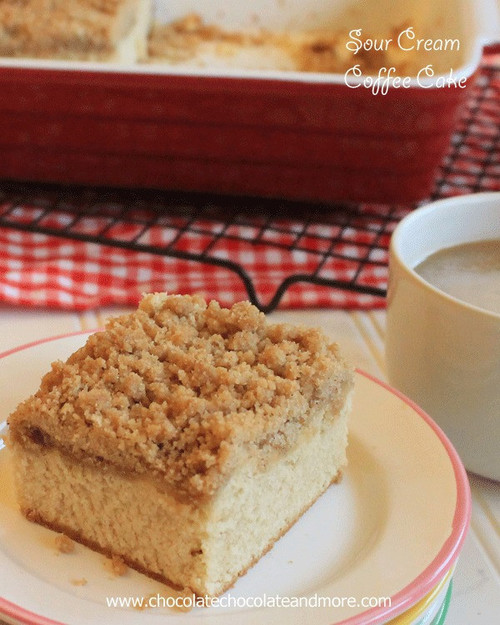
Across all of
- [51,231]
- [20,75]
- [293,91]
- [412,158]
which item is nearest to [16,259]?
[51,231]

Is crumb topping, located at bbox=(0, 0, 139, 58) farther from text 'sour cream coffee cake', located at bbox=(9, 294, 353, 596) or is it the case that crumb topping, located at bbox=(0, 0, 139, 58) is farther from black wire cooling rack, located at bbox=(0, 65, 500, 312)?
text 'sour cream coffee cake', located at bbox=(9, 294, 353, 596)

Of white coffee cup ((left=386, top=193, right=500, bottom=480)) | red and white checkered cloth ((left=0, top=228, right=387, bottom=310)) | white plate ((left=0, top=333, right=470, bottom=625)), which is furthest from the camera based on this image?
red and white checkered cloth ((left=0, top=228, right=387, bottom=310))

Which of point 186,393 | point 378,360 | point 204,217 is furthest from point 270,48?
point 186,393

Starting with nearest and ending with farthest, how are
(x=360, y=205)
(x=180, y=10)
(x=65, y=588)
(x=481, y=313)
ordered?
(x=65, y=588) < (x=481, y=313) < (x=360, y=205) < (x=180, y=10)

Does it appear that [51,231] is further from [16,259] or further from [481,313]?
[481,313]

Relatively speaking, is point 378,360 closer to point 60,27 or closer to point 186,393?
point 186,393

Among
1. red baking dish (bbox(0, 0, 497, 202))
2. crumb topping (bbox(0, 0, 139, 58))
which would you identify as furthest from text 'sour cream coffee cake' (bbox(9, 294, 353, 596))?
crumb topping (bbox(0, 0, 139, 58))

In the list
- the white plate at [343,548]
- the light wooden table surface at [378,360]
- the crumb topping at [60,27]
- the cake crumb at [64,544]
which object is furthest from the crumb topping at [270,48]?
the cake crumb at [64,544]
